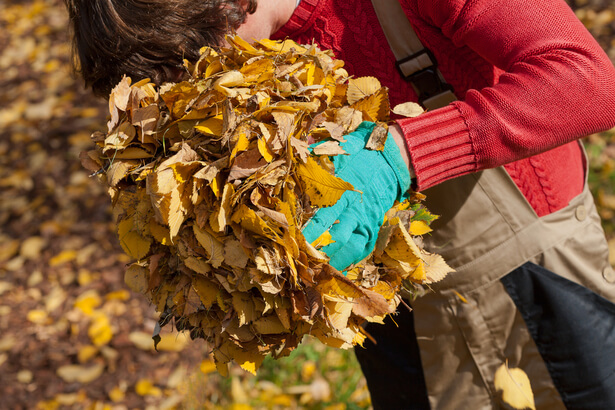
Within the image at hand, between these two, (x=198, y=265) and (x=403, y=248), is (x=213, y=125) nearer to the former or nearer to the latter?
(x=198, y=265)

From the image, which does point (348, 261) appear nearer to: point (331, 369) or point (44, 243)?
point (331, 369)

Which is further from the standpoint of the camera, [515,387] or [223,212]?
[515,387]

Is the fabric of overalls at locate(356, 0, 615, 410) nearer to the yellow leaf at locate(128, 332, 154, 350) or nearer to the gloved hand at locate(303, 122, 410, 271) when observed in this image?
the gloved hand at locate(303, 122, 410, 271)

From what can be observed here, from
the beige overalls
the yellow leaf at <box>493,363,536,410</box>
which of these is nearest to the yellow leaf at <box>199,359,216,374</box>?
the beige overalls

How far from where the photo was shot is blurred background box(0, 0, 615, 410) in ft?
7.77

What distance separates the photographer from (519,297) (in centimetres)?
134

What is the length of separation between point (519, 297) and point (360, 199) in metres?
0.56

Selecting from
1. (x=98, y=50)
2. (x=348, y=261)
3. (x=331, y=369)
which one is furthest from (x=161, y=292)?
(x=331, y=369)

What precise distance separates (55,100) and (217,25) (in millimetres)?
3235

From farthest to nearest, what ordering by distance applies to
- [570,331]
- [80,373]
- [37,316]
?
[37,316] < [80,373] < [570,331]

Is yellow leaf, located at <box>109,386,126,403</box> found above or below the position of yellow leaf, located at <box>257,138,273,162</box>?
below

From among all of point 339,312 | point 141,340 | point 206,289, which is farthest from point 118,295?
point 339,312

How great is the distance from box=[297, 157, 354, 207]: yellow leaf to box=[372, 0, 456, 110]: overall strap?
1.27ft

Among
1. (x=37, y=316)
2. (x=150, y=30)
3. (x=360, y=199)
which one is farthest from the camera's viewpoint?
(x=37, y=316)
